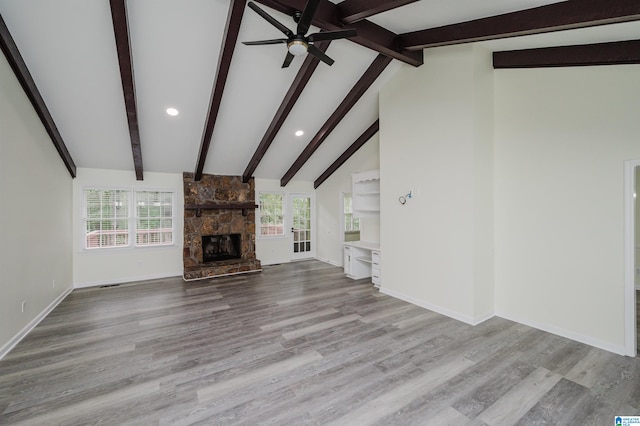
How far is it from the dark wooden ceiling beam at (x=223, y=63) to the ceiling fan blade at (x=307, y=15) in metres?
0.95

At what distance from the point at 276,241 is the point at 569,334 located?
20.9 feet

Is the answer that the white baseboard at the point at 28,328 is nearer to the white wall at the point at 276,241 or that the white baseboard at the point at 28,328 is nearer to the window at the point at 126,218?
the window at the point at 126,218

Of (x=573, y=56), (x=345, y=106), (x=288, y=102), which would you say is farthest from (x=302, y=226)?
(x=573, y=56)

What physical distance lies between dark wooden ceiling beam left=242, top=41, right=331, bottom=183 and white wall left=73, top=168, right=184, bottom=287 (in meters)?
2.16

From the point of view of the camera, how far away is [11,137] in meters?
3.36

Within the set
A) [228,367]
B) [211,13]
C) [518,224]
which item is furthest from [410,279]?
[211,13]

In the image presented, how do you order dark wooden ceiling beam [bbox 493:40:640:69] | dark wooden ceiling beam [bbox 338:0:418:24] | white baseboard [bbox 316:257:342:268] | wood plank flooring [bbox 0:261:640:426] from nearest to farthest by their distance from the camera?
wood plank flooring [bbox 0:261:640:426], dark wooden ceiling beam [bbox 338:0:418:24], dark wooden ceiling beam [bbox 493:40:640:69], white baseboard [bbox 316:257:342:268]

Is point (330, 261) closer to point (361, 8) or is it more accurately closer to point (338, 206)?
point (338, 206)

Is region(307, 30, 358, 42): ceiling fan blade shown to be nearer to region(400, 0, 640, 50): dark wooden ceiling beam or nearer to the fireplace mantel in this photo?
region(400, 0, 640, 50): dark wooden ceiling beam

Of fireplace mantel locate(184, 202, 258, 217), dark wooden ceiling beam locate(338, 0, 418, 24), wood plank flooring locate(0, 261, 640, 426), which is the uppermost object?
dark wooden ceiling beam locate(338, 0, 418, 24)

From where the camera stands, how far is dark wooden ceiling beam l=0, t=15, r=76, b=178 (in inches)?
124

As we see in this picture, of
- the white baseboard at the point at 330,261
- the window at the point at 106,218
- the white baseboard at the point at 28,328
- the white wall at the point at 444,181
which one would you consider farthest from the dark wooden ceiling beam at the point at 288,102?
the white baseboard at the point at 28,328

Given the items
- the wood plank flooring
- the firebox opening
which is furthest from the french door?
the wood plank flooring

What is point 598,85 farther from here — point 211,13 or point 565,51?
point 211,13
